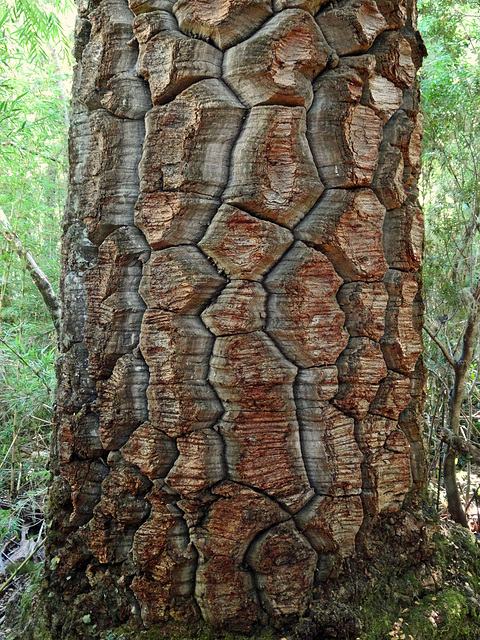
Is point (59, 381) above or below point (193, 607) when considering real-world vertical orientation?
above

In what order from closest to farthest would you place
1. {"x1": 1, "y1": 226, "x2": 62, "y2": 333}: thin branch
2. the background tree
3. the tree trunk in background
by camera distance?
the tree trunk in background, the background tree, {"x1": 1, "y1": 226, "x2": 62, "y2": 333}: thin branch

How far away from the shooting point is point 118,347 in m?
1.38

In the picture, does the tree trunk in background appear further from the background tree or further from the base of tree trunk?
the background tree

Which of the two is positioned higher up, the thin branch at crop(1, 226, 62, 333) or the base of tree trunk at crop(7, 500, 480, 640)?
the thin branch at crop(1, 226, 62, 333)

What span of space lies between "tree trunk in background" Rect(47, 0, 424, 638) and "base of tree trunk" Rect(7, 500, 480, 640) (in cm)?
3

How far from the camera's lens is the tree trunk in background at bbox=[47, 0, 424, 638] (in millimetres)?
1284

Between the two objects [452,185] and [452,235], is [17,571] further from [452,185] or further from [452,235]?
[452,185]

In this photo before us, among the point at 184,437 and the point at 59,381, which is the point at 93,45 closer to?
the point at 59,381

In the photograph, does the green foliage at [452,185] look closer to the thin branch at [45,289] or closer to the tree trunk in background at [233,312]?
the tree trunk in background at [233,312]

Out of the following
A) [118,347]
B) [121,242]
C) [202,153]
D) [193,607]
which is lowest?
[193,607]

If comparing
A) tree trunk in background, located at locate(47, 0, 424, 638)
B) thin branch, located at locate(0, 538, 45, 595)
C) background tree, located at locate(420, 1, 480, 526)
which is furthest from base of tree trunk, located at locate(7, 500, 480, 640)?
background tree, located at locate(420, 1, 480, 526)

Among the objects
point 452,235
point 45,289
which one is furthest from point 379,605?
point 45,289

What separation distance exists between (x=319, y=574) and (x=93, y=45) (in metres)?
1.53

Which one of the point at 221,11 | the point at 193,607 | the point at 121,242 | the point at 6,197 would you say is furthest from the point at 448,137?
the point at 6,197
